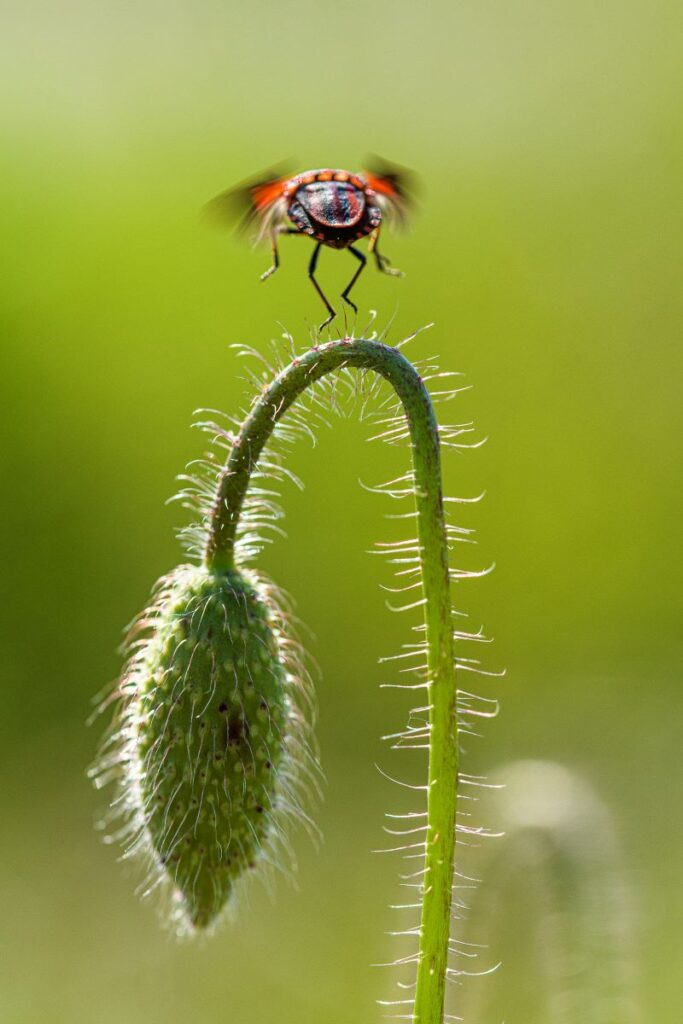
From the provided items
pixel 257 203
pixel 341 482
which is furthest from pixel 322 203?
pixel 341 482

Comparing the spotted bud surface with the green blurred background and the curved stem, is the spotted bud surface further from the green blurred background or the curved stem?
the green blurred background

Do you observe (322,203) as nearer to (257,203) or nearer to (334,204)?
(334,204)

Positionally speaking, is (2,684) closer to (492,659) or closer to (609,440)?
(492,659)

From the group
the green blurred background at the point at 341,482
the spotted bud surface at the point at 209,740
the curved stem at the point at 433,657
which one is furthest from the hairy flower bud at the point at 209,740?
the green blurred background at the point at 341,482

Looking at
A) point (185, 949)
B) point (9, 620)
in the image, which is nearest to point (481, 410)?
point (9, 620)

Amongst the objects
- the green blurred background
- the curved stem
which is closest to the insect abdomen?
the curved stem

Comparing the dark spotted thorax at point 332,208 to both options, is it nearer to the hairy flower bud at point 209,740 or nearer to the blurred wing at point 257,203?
the blurred wing at point 257,203

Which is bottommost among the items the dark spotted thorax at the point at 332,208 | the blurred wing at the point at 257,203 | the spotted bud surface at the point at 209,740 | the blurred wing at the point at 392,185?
the spotted bud surface at the point at 209,740
